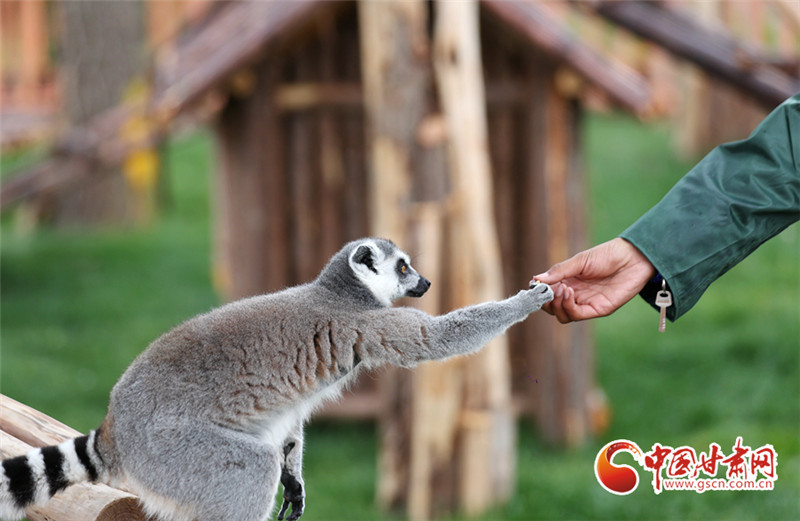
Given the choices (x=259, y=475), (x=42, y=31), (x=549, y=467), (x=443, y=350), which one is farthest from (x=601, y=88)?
(x=42, y=31)

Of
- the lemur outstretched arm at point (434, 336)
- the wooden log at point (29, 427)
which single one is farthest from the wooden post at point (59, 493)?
the lemur outstretched arm at point (434, 336)

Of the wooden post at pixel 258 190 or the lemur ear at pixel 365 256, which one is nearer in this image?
the lemur ear at pixel 365 256

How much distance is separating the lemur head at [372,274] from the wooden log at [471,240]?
216 cm

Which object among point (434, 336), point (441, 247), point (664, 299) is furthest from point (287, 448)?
point (441, 247)

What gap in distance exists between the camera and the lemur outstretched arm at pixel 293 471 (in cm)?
283

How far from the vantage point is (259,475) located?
2.56 m

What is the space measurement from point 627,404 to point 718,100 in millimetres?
6080

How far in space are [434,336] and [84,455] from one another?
3.24 ft

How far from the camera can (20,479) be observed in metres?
2.36

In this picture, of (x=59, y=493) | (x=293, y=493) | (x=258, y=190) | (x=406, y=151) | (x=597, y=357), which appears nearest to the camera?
(x=59, y=493)

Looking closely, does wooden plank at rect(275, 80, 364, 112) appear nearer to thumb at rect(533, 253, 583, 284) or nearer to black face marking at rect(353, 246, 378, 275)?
black face marking at rect(353, 246, 378, 275)

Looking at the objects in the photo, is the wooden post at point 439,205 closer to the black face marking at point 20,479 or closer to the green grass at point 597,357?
the green grass at point 597,357

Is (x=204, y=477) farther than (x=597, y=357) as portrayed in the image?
No

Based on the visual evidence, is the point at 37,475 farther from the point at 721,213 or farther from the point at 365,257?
the point at 721,213
